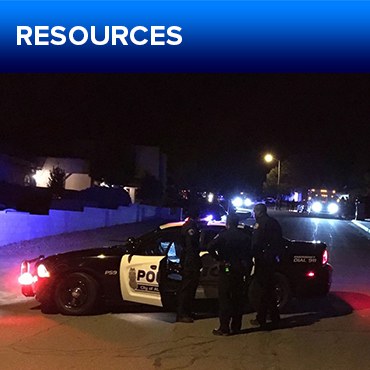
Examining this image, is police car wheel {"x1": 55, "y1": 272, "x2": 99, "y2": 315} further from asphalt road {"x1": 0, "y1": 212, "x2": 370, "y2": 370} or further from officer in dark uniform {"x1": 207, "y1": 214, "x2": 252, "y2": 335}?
officer in dark uniform {"x1": 207, "y1": 214, "x2": 252, "y2": 335}

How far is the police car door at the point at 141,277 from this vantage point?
8.53 meters

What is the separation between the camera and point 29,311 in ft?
29.4

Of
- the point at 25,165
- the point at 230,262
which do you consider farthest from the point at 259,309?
the point at 25,165

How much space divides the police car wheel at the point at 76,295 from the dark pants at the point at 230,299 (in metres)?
1.97

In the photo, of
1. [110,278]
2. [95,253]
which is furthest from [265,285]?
[95,253]

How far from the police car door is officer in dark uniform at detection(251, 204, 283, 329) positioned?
1.40m

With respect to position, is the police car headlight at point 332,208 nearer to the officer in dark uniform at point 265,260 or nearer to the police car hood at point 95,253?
the police car hood at point 95,253

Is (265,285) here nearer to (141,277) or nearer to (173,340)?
(173,340)

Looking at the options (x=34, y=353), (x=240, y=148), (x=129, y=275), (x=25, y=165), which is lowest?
(x=34, y=353)

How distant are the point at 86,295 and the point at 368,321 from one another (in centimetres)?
391

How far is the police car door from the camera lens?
8531 millimetres

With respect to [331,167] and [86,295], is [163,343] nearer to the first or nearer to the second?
[86,295]

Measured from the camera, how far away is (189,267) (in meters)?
8.08

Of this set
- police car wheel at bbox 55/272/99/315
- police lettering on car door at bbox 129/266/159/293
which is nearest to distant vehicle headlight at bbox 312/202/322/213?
police lettering on car door at bbox 129/266/159/293
